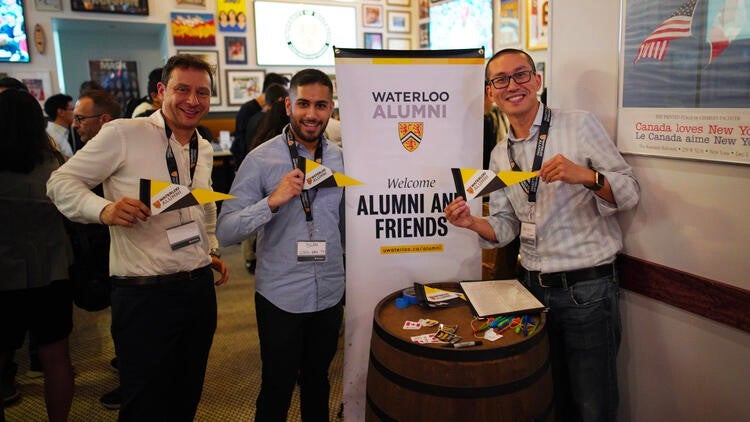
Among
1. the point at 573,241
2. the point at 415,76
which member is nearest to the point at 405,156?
the point at 415,76

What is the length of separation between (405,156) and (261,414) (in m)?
1.17

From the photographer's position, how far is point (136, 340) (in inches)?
74.9

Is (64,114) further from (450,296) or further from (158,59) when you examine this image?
(450,296)

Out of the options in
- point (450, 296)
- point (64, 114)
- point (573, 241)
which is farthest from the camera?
point (64, 114)

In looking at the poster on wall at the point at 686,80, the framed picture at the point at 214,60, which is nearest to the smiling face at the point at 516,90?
the poster on wall at the point at 686,80

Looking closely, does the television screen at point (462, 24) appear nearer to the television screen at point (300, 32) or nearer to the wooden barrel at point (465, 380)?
→ the television screen at point (300, 32)

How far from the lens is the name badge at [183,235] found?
6.18ft

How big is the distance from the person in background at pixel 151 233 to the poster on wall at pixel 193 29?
6.11 metres

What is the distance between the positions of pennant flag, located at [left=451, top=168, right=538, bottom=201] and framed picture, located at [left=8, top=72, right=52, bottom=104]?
22.6 feet

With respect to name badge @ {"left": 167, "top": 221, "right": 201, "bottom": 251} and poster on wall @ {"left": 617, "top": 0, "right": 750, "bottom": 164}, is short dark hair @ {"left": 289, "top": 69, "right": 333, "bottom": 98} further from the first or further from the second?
poster on wall @ {"left": 617, "top": 0, "right": 750, "bottom": 164}

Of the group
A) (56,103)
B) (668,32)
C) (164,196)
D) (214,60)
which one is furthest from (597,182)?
(214,60)

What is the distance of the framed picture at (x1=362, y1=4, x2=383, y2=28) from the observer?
845 cm

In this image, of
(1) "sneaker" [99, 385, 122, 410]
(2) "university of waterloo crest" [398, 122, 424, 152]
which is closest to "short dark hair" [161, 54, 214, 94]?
(2) "university of waterloo crest" [398, 122, 424, 152]

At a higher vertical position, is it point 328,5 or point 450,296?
point 328,5
